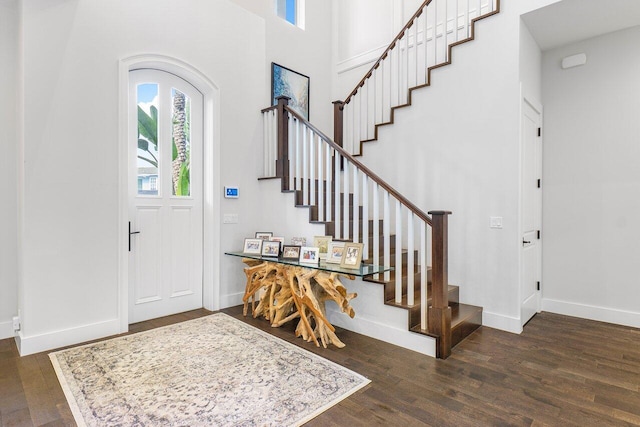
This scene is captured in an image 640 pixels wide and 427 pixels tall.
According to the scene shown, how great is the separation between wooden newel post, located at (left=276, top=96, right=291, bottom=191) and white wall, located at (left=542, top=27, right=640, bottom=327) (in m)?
3.10

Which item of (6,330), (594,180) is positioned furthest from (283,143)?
(594,180)

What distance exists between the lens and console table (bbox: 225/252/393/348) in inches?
120

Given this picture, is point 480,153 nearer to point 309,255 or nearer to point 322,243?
point 322,243

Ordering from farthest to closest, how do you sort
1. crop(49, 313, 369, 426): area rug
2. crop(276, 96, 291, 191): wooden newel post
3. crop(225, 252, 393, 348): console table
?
crop(276, 96, 291, 191): wooden newel post, crop(225, 252, 393, 348): console table, crop(49, 313, 369, 426): area rug

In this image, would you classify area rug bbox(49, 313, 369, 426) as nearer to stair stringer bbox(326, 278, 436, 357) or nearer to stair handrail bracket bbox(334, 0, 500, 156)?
stair stringer bbox(326, 278, 436, 357)

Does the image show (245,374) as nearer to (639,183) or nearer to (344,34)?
(639,183)

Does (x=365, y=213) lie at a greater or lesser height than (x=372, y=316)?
greater

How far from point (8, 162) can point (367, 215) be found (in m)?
3.35

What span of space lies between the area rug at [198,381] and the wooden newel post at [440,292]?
788 millimetres

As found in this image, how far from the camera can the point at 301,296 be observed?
10.3 feet

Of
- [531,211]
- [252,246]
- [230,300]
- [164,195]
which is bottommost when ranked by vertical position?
[230,300]

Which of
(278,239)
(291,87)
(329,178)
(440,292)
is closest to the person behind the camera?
(440,292)

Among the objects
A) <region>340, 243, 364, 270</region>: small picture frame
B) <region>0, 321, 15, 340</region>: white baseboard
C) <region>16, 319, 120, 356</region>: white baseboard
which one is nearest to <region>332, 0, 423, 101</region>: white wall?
<region>340, 243, 364, 270</region>: small picture frame

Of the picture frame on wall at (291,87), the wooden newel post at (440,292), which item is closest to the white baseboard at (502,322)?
the wooden newel post at (440,292)
